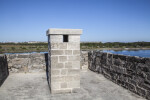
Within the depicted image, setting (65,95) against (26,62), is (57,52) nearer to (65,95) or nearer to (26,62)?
(65,95)

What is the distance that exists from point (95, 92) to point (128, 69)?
1302 millimetres

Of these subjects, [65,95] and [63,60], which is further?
[63,60]

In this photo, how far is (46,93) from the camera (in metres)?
4.01

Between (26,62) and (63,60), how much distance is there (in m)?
3.30

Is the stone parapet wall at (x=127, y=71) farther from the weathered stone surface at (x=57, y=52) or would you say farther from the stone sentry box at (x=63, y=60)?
the weathered stone surface at (x=57, y=52)

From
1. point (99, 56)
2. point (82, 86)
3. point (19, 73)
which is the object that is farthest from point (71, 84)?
point (19, 73)

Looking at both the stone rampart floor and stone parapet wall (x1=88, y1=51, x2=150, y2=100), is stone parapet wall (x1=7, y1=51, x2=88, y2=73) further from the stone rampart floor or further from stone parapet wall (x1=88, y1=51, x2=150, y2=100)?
stone parapet wall (x1=88, y1=51, x2=150, y2=100)

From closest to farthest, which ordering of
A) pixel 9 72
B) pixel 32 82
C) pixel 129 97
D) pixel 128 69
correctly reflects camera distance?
pixel 129 97
pixel 128 69
pixel 32 82
pixel 9 72

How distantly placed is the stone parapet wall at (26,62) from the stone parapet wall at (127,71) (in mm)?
2802

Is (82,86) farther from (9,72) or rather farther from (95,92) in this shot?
(9,72)

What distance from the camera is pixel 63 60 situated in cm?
402

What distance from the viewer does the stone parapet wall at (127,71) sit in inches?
145

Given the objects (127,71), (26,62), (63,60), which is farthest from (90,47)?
(63,60)

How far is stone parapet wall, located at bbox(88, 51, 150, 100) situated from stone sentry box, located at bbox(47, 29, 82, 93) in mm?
1632
